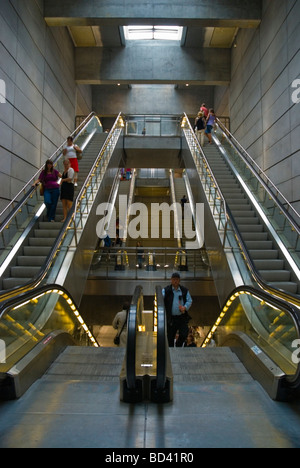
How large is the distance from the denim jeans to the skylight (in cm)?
1452

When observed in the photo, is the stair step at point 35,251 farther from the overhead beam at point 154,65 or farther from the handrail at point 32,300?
the overhead beam at point 154,65

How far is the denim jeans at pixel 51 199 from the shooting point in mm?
7793

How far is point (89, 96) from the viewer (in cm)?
2214

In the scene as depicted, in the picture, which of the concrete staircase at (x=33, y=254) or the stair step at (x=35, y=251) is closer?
the concrete staircase at (x=33, y=254)

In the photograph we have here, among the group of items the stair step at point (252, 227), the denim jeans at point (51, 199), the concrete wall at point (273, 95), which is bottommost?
the stair step at point (252, 227)

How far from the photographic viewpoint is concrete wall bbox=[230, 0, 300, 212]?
29.8ft

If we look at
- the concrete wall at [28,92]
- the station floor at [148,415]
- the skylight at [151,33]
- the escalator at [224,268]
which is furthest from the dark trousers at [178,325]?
the skylight at [151,33]

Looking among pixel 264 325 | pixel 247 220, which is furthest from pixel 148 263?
pixel 264 325

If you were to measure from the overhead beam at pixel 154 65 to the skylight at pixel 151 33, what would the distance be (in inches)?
50.2

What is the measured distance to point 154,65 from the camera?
18.1 meters

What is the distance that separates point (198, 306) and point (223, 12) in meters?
10.8

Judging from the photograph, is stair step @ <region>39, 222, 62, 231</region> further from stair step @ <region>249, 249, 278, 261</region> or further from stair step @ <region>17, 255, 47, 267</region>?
A: stair step @ <region>249, 249, 278, 261</region>

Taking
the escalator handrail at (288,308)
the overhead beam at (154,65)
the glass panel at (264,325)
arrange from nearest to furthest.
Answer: the escalator handrail at (288,308)
the glass panel at (264,325)
the overhead beam at (154,65)
